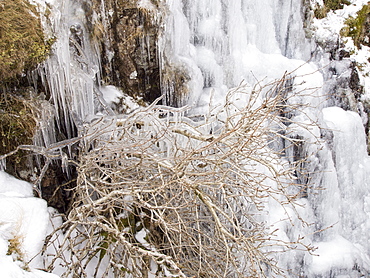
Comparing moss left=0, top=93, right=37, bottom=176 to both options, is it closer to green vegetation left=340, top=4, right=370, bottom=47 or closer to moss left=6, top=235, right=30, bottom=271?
moss left=6, top=235, right=30, bottom=271

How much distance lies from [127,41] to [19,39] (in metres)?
1.51

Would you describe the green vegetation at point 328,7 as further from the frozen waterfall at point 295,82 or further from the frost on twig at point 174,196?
the frost on twig at point 174,196

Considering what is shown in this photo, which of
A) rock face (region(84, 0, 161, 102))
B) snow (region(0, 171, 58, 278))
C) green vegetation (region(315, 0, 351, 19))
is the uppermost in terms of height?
green vegetation (region(315, 0, 351, 19))

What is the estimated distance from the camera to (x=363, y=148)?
6.57 m

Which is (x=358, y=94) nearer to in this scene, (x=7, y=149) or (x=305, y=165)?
(x=305, y=165)

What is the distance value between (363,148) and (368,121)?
36.3 inches

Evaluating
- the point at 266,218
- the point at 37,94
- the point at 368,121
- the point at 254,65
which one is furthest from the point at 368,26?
the point at 37,94

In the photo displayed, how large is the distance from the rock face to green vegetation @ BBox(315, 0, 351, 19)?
172 inches

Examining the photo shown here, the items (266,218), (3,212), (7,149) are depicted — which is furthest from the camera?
(266,218)

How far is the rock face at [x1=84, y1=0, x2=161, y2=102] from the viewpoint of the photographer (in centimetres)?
450

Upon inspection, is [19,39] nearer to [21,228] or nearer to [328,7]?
[21,228]

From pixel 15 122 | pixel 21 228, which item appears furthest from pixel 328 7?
pixel 21 228

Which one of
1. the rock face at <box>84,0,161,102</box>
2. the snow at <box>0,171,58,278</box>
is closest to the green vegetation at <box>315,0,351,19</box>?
the rock face at <box>84,0,161,102</box>

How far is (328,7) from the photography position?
7.59 meters
